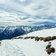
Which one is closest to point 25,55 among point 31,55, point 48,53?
point 31,55

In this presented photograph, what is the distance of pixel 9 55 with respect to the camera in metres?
21.0

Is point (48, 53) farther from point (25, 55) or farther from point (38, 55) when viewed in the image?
point (25, 55)

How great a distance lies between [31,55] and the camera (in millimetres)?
20094

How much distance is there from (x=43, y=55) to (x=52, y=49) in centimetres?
127

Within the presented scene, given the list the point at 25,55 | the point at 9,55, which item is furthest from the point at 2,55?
the point at 25,55

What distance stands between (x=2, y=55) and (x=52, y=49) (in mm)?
4907

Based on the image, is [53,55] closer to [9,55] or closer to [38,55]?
[38,55]

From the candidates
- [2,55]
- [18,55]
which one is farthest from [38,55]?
[2,55]

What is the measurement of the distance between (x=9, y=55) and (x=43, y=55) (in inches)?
138

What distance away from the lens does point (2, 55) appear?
69.3ft

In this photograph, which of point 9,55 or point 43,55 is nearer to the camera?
point 43,55

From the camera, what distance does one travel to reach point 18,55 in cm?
2058

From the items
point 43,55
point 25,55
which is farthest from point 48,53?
point 25,55

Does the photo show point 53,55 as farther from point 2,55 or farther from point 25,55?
point 2,55
